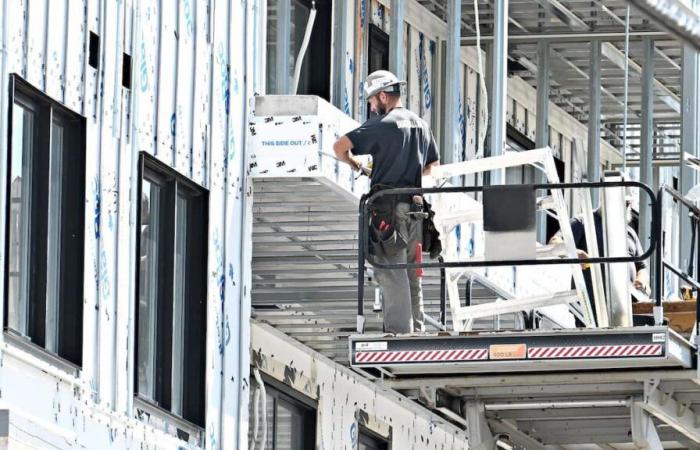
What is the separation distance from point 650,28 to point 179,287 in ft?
37.7

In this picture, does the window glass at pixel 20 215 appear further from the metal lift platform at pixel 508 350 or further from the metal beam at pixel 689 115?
the metal beam at pixel 689 115

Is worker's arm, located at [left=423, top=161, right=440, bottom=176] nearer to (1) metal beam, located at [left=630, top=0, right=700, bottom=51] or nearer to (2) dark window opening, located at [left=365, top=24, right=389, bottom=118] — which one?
(2) dark window opening, located at [left=365, top=24, right=389, bottom=118]

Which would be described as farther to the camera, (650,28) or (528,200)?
(650,28)

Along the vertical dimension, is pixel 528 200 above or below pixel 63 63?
below

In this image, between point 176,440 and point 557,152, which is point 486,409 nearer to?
point 176,440

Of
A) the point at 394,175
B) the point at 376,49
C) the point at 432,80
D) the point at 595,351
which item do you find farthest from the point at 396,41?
the point at 595,351

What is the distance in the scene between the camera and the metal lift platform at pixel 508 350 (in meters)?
13.9

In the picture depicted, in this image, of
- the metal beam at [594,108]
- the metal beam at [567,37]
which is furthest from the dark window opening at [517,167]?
the metal beam at [567,37]

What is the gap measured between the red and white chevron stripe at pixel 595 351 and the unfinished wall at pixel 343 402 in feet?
21.8

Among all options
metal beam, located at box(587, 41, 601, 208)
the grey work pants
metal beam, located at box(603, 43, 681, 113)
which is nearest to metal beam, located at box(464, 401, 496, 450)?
the grey work pants

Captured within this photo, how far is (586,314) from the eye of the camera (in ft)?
46.8

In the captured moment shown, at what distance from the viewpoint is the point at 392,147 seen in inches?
567

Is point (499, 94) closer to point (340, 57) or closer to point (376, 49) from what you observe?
point (340, 57)

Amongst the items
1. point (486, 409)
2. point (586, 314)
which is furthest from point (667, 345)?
point (486, 409)
